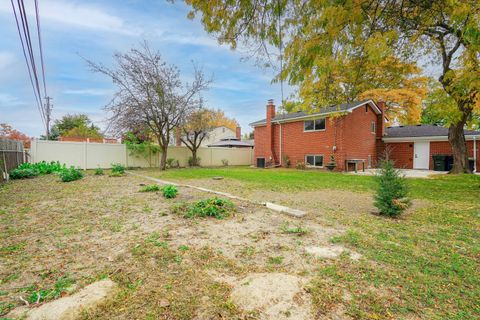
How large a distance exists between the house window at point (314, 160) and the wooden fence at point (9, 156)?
16.1m

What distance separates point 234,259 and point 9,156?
12.0m

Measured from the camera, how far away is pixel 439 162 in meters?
15.5

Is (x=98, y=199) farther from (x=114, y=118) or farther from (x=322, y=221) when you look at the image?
(x=114, y=118)

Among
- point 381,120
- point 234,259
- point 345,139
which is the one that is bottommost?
point 234,259

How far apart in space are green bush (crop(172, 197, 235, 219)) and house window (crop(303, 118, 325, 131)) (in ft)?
44.1

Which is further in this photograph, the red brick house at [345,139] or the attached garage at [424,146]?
the red brick house at [345,139]

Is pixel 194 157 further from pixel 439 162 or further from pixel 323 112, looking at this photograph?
pixel 439 162

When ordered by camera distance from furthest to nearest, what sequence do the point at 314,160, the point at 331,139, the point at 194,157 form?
the point at 194,157
the point at 314,160
the point at 331,139

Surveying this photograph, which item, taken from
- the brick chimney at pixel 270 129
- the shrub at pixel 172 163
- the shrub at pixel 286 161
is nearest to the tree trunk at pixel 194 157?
the shrub at pixel 172 163

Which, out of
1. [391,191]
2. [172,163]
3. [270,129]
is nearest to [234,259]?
[391,191]

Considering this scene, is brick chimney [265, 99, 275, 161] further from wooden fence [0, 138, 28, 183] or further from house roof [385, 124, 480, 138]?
wooden fence [0, 138, 28, 183]

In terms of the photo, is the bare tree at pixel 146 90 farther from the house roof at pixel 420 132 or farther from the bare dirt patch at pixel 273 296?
the house roof at pixel 420 132

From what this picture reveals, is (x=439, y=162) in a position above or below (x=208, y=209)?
above

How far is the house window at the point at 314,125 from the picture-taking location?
16391mm
